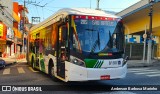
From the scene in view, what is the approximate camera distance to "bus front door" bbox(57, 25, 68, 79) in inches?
417

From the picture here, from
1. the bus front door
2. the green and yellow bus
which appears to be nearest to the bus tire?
the bus front door

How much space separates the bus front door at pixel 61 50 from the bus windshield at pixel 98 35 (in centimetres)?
82

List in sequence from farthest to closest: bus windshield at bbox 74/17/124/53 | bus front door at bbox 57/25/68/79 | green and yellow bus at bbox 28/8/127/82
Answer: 1. bus front door at bbox 57/25/68/79
2. bus windshield at bbox 74/17/124/53
3. green and yellow bus at bbox 28/8/127/82

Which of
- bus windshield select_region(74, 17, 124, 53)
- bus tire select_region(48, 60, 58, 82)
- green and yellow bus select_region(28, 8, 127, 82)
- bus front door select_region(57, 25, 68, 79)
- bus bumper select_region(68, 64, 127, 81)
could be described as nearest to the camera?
bus bumper select_region(68, 64, 127, 81)

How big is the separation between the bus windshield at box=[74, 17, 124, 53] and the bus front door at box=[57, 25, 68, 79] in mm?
816

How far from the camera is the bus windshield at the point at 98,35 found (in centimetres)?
991

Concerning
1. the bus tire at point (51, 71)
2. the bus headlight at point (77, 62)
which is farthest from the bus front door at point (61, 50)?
the bus tire at point (51, 71)

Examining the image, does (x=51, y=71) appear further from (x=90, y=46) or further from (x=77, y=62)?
(x=90, y=46)

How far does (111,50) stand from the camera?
33.6 feet

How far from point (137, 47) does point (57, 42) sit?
26359mm

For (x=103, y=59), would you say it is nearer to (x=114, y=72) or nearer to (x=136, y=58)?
(x=114, y=72)

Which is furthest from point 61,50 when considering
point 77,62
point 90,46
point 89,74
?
point 89,74

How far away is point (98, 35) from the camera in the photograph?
10094mm

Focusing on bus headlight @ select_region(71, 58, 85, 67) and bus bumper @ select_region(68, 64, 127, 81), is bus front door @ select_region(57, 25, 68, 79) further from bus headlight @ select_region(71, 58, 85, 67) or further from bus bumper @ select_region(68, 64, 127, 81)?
bus bumper @ select_region(68, 64, 127, 81)
